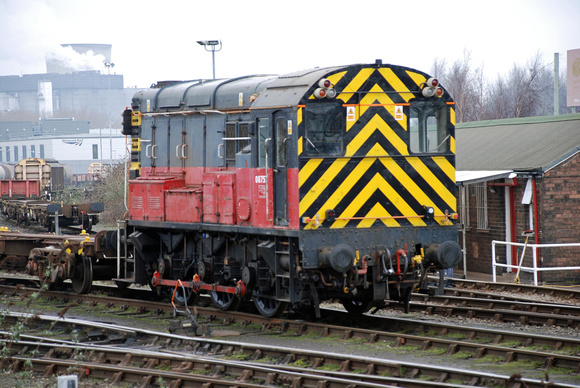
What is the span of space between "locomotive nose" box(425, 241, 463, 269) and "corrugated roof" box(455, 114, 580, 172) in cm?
736

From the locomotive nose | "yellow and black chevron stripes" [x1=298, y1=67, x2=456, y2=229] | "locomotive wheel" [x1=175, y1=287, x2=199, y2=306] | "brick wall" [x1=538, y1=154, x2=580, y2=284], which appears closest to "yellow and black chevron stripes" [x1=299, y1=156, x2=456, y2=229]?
"yellow and black chevron stripes" [x1=298, y1=67, x2=456, y2=229]

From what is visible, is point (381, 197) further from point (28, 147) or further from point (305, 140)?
point (28, 147)

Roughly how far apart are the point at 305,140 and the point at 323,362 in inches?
120

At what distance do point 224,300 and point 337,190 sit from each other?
348cm

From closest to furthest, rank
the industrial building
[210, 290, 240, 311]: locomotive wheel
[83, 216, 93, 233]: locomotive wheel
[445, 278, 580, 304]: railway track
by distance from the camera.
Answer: [210, 290, 240, 311]: locomotive wheel < [445, 278, 580, 304]: railway track < [83, 216, 93, 233]: locomotive wheel < the industrial building

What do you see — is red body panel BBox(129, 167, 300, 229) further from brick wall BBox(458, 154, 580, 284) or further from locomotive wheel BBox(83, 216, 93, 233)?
locomotive wheel BBox(83, 216, 93, 233)

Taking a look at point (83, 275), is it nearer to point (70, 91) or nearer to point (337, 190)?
point (337, 190)

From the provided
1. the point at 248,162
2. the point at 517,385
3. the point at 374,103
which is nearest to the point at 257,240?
the point at 248,162

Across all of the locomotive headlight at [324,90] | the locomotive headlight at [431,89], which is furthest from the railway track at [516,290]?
the locomotive headlight at [324,90]

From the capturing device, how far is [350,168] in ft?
36.7

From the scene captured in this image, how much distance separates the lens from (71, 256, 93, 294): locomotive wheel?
1585cm

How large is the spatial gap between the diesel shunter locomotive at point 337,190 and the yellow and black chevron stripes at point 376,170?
0.05 ft

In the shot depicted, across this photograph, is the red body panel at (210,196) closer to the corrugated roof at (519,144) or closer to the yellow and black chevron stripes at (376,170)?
the yellow and black chevron stripes at (376,170)

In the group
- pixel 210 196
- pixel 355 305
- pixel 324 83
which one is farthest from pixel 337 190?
pixel 210 196
